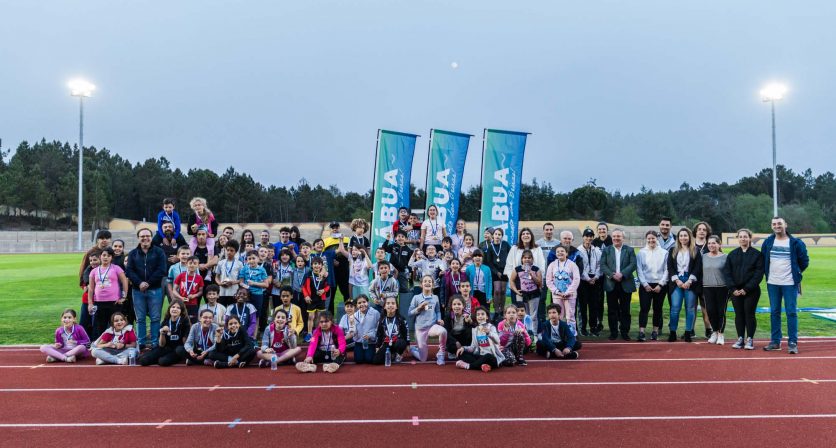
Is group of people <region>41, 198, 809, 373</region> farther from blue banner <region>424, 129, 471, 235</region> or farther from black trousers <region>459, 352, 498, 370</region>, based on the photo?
blue banner <region>424, 129, 471, 235</region>

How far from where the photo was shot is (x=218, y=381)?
7.04m

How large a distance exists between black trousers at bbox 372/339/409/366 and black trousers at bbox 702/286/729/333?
4593 millimetres

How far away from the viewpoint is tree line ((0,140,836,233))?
6875 centimetres

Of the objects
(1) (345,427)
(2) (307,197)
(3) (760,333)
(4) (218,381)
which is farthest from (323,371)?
(2) (307,197)

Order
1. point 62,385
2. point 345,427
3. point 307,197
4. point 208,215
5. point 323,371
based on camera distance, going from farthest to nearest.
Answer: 1. point 307,197
2. point 208,215
3. point 323,371
4. point 62,385
5. point 345,427

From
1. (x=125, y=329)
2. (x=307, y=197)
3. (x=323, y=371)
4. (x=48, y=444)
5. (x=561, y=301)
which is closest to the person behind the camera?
(x=48, y=444)

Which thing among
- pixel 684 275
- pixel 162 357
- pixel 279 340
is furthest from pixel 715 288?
pixel 162 357

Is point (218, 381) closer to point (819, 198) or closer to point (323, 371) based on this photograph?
point (323, 371)

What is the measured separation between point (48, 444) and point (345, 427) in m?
2.38

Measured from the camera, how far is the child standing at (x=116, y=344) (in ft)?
26.4

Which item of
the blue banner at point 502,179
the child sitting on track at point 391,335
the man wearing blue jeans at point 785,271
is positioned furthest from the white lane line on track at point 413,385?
the blue banner at point 502,179

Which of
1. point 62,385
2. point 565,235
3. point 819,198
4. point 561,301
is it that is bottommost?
point 62,385

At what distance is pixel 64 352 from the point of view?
27.5 ft

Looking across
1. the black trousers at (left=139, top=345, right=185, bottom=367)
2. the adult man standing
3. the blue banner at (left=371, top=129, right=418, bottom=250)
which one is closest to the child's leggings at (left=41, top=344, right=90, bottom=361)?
the black trousers at (left=139, top=345, right=185, bottom=367)
